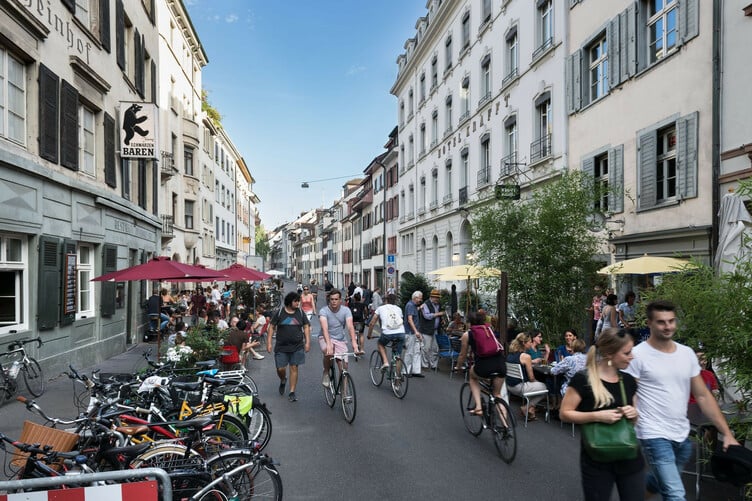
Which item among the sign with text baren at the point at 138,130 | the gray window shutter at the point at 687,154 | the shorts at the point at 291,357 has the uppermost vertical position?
the sign with text baren at the point at 138,130

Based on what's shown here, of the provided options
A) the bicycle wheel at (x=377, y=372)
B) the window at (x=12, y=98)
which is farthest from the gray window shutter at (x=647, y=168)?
the window at (x=12, y=98)

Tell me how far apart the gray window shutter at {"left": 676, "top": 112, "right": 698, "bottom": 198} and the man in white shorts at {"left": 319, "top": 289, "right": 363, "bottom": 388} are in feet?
25.8

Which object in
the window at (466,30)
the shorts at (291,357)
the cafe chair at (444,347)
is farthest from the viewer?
the window at (466,30)

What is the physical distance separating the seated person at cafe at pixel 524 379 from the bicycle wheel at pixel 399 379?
1.88 meters

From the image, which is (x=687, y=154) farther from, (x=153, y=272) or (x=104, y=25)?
(x=104, y=25)

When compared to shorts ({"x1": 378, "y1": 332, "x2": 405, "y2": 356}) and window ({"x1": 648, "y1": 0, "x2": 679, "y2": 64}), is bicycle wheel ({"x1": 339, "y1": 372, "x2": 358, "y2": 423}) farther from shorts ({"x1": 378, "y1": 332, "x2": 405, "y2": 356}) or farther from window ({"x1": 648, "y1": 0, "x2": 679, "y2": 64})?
window ({"x1": 648, "y1": 0, "x2": 679, "y2": 64})

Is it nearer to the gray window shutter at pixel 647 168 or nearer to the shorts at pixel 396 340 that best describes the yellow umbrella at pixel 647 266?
the gray window shutter at pixel 647 168

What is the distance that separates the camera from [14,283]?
33.1 feet

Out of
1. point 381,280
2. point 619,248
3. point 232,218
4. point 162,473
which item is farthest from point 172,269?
point 232,218

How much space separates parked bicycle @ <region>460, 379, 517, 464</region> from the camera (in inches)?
242

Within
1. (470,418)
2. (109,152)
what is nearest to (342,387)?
(470,418)

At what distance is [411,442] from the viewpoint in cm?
691

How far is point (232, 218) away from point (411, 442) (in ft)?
159

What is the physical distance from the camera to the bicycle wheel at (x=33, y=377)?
920 centimetres
